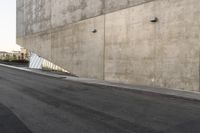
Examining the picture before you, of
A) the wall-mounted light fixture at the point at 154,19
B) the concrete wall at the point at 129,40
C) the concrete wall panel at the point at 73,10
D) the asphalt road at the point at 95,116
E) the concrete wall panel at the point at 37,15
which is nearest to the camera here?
the asphalt road at the point at 95,116

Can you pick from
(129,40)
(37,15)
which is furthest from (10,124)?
(37,15)

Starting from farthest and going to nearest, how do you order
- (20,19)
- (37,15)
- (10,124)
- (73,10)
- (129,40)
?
(20,19)
(37,15)
(73,10)
(129,40)
(10,124)

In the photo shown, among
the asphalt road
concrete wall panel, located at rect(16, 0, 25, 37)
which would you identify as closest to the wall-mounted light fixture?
the asphalt road

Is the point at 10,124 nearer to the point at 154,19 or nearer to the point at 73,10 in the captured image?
the point at 154,19

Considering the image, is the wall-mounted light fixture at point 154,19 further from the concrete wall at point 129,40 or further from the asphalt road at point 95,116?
the asphalt road at point 95,116

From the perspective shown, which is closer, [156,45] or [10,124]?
[10,124]

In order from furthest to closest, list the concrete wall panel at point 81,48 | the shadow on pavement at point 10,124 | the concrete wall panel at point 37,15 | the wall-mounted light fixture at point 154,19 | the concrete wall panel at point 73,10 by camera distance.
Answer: the concrete wall panel at point 37,15 < the concrete wall panel at point 73,10 < the concrete wall panel at point 81,48 < the wall-mounted light fixture at point 154,19 < the shadow on pavement at point 10,124

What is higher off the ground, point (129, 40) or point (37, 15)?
point (37, 15)

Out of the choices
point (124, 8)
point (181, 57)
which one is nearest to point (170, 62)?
point (181, 57)

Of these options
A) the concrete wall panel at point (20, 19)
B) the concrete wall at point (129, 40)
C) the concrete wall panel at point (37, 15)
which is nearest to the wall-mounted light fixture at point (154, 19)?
the concrete wall at point (129, 40)

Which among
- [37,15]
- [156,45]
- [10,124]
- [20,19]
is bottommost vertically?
[10,124]

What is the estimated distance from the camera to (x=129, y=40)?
19.9 meters

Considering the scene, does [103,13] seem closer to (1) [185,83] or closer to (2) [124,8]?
(2) [124,8]

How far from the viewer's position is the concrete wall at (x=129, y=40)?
1566cm
